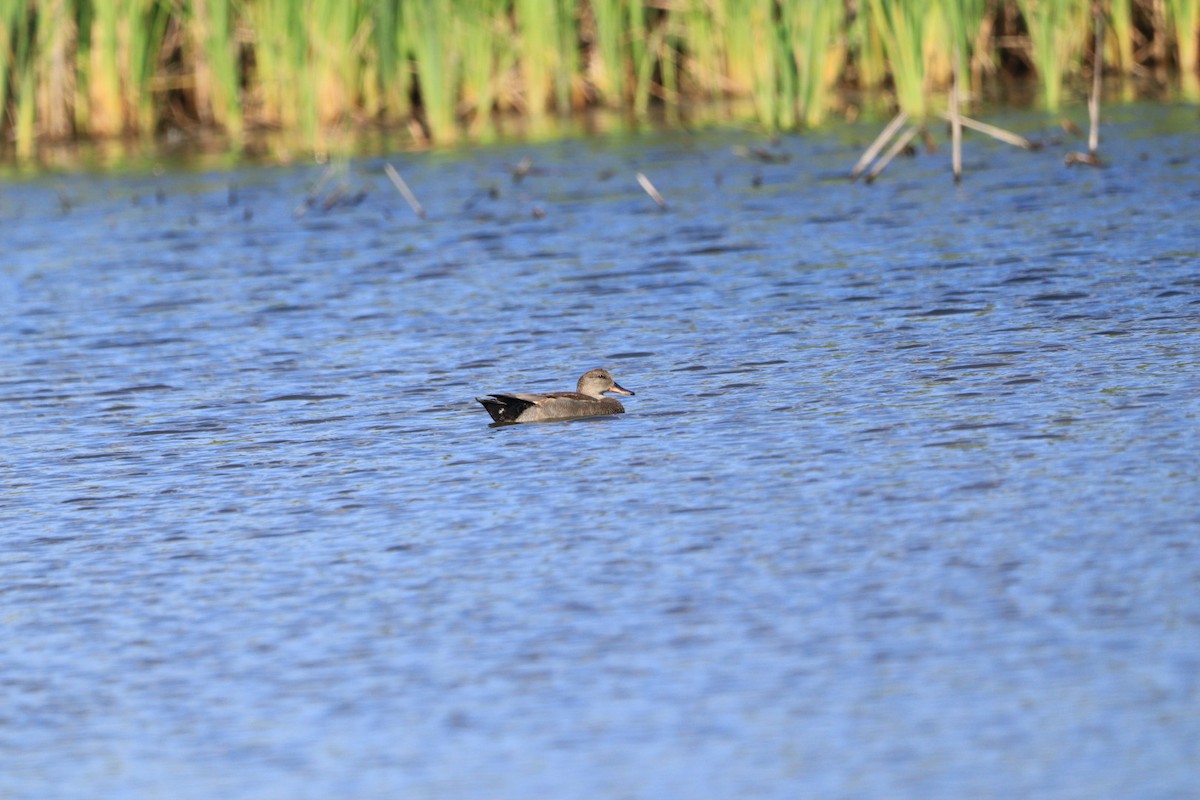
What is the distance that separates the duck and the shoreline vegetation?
6.97 metres

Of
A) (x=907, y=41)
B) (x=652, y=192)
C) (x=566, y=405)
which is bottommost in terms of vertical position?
(x=566, y=405)

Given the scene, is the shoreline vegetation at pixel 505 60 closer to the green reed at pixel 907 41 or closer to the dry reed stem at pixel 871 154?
the green reed at pixel 907 41

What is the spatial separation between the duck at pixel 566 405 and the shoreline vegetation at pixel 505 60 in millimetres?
6968

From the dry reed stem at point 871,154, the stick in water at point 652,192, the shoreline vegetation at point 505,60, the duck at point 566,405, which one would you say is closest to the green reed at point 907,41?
the shoreline vegetation at point 505,60

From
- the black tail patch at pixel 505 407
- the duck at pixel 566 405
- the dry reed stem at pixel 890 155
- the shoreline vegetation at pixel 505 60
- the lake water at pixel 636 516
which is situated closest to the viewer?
the lake water at pixel 636 516

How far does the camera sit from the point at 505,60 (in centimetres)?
1839

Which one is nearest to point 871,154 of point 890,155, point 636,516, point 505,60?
point 890,155

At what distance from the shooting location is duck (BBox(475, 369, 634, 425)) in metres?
8.15

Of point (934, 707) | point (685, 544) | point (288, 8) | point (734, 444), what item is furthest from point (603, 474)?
point (288, 8)

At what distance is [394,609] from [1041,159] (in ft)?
32.3

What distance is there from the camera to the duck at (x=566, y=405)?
8148 millimetres

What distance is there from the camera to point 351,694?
5.20m

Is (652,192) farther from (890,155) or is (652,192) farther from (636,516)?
(636,516)

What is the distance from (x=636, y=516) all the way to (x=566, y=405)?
1.64 meters
